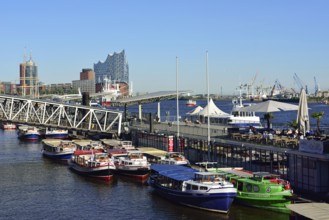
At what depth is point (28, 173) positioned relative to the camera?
69.8 meters

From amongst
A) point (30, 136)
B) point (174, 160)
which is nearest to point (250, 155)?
point (174, 160)

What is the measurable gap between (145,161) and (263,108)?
57.2 feet

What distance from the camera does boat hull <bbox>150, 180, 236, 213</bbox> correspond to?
45.1 m

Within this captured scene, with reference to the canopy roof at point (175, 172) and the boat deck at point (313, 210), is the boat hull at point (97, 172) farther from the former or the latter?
the boat deck at point (313, 210)

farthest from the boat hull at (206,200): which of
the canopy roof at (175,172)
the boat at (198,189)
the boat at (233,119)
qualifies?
the boat at (233,119)

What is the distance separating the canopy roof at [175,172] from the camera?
50.4 metres

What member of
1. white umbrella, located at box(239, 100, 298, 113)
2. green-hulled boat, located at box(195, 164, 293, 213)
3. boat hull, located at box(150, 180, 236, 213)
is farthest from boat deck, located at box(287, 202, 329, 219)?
white umbrella, located at box(239, 100, 298, 113)

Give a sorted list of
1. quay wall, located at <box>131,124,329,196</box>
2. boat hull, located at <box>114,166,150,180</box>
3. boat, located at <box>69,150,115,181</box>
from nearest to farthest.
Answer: quay wall, located at <box>131,124,329,196</box>, boat hull, located at <box>114,166,150,180</box>, boat, located at <box>69,150,115,181</box>

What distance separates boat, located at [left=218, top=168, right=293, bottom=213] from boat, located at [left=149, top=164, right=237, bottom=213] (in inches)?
60.3

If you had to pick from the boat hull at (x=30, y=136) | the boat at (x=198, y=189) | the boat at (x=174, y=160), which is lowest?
the boat at (x=198, y=189)

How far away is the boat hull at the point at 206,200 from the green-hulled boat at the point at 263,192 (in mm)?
1855

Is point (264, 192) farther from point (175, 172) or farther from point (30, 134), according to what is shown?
point (30, 134)

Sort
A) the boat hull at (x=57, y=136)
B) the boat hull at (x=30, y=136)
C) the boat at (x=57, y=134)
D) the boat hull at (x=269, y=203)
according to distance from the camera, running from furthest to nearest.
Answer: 1. the boat hull at (x=30, y=136)
2. the boat at (x=57, y=134)
3. the boat hull at (x=57, y=136)
4. the boat hull at (x=269, y=203)

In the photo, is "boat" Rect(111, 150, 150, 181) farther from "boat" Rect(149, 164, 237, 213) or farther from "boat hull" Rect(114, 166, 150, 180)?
"boat" Rect(149, 164, 237, 213)
